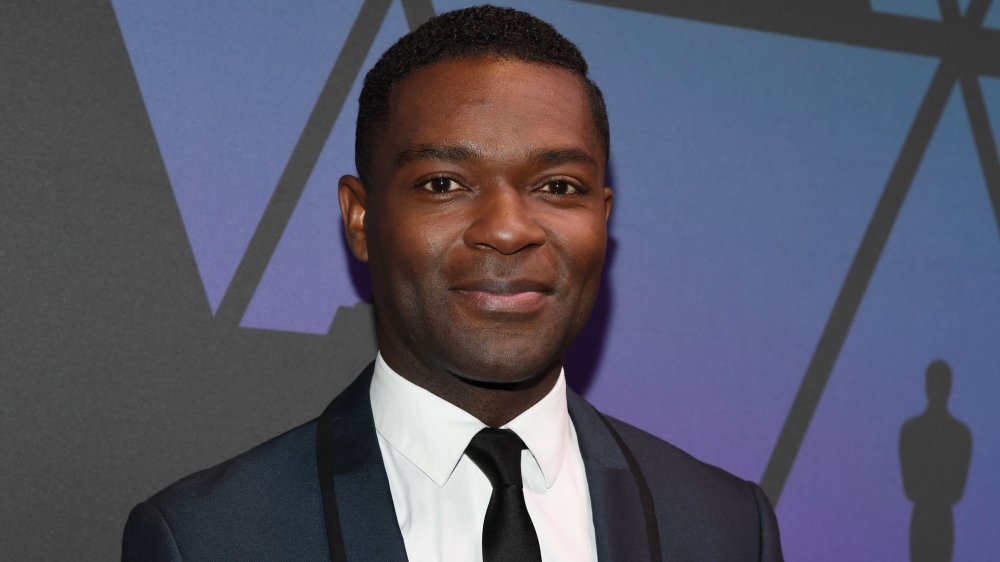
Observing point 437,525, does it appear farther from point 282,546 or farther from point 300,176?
point 300,176

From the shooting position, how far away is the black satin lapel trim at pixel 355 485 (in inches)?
55.0

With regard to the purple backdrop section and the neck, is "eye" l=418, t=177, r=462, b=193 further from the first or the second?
the purple backdrop section

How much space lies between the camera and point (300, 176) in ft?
7.11

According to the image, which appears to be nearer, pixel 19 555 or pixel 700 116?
pixel 19 555

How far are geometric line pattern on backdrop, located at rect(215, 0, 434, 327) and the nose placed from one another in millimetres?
817

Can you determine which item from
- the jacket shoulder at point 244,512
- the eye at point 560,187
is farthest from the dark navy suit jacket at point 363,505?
the eye at point 560,187

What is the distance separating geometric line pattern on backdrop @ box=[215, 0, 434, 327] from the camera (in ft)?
6.95

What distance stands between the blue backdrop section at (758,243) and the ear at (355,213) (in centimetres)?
53

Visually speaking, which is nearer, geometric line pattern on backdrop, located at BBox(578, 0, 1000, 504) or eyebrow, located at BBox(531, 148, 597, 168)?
eyebrow, located at BBox(531, 148, 597, 168)

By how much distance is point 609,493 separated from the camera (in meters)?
1.59

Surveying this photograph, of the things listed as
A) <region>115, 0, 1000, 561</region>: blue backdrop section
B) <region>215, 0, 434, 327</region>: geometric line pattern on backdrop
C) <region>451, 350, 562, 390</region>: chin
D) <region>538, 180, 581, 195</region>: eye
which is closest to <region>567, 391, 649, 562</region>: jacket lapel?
<region>451, 350, 562, 390</region>: chin

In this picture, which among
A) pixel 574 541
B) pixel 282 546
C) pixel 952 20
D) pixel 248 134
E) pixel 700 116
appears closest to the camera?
pixel 282 546

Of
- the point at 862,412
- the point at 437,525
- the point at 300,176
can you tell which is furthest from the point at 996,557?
the point at 300,176

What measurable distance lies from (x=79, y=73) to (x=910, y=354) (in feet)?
6.55
